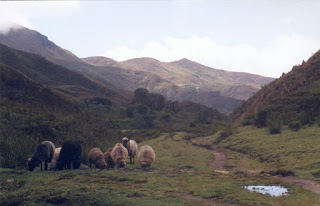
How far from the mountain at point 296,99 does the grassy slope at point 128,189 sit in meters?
22.2

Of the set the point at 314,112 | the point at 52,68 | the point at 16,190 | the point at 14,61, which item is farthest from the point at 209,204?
the point at 52,68

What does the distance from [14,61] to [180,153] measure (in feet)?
329

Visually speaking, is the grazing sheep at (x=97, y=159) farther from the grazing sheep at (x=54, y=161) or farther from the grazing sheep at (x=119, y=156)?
the grazing sheep at (x=54, y=161)

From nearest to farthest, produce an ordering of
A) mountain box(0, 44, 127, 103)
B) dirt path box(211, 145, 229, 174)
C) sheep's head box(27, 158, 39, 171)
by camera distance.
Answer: sheep's head box(27, 158, 39, 171)
dirt path box(211, 145, 229, 174)
mountain box(0, 44, 127, 103)

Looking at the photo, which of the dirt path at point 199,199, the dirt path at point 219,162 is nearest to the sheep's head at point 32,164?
the dirt path at point 199,199

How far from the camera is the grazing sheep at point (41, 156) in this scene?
71.2 feet

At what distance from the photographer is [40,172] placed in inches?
822

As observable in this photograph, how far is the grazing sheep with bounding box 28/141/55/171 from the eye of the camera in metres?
21.7

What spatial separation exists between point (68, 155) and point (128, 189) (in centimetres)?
758

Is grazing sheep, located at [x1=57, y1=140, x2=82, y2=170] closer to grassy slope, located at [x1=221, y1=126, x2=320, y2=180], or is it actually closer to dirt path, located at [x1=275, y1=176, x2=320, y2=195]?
dirt path, located at [x1=275, y1=176, x2=320, y2=195]

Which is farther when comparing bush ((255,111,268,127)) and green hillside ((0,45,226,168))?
bush ((255,111,268,127))

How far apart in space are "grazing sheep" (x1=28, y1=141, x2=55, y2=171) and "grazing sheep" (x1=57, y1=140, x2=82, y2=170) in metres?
0.84

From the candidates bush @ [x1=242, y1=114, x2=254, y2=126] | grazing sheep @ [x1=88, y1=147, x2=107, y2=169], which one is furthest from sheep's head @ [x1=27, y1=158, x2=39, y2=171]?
bush @ [x1=242, y1=114, x2=254, y2=126]

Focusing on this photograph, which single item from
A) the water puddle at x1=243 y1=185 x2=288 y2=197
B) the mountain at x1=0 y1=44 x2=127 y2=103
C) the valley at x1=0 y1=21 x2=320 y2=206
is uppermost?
A: the mountain at x1=0 y1=44 x2=127 y2=103
